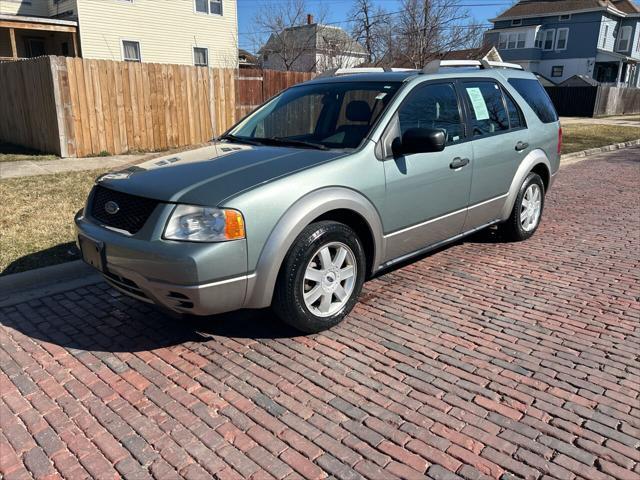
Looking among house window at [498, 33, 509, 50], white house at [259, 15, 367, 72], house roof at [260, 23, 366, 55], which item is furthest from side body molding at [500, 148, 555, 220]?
house window at [498, 33, 509, 50]

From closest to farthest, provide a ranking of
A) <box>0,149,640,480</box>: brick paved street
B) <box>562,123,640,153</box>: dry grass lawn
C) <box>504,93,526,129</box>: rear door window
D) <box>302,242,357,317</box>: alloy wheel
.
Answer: <box>0,149,640,480</box>: brick paved street → <box>302,242,357,317</box>: alloy wheel → <box>504,93,526,129</box>: rear door window → <box>562,123,640,153</box>: dry grass lawn

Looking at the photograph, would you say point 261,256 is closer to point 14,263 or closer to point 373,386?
point 373,386

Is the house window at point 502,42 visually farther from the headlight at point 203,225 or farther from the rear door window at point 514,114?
the headlight at point 203,225

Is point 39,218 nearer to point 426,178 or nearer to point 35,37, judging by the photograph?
point 426,178

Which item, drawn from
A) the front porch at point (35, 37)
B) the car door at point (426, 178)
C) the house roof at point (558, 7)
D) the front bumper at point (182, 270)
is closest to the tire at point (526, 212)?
the car door at point (426, 178)

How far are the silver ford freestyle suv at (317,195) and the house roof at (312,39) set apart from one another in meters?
26.0

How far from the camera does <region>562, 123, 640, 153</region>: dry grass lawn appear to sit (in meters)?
15.7

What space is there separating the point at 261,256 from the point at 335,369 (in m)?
0.86

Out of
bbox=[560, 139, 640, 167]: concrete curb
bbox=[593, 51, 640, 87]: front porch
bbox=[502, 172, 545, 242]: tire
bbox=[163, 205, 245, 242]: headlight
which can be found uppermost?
bbox=[593, 51, 640, 87]: front porch

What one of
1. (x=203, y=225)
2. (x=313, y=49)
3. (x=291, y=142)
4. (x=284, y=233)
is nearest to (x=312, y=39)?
(x=313, y=49)

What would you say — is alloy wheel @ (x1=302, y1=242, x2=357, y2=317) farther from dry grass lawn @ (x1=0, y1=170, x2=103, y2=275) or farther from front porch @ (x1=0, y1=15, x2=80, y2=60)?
front porch @ (x1=0, y1=15, x2=80, y2=60)

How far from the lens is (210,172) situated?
3.62m

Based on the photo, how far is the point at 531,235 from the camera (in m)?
6.36

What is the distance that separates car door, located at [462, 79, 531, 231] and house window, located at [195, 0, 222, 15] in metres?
21.8
